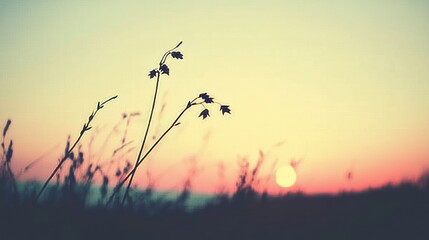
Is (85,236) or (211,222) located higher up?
(211,222)

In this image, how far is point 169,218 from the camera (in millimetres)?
3740

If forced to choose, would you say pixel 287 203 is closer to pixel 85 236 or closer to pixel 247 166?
pixel 247 166

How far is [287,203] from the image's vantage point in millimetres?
5539

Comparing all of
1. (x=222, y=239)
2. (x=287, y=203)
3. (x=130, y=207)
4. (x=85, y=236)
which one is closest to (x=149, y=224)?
(x=130, y=207)

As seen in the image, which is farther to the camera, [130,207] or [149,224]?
[149,224]

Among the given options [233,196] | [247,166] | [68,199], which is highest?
[247,166]

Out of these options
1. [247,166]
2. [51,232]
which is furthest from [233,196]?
[51,232]

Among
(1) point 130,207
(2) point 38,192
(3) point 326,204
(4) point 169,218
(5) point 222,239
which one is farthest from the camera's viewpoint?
(3) point 326,204

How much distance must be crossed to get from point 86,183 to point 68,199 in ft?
0.61

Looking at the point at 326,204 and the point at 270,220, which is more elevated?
the point at 326,204

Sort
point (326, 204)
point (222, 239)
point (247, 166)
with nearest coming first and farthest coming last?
1. point (222, 239)
2. point (247, 166)
3. point (326, 204)

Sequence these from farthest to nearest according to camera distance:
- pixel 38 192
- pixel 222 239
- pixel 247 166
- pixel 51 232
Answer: pixel 247 166
pixel 222 239
pixel 38 192
pixel 51 232

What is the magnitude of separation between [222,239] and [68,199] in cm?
118

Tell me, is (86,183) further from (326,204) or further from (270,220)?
(326,204)
